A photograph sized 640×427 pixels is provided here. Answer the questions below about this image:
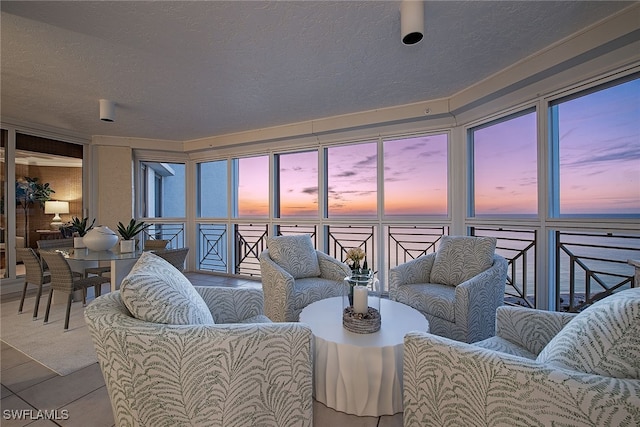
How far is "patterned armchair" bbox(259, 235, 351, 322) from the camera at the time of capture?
2.36 meters

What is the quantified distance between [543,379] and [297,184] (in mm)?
4078

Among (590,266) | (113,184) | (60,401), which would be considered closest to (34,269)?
(60,401)

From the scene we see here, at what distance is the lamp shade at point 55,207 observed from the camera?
4238 millimetres

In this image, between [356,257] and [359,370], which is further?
[356,257]

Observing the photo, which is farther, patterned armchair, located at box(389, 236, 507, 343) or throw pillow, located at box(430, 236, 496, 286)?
throw pillow, located at box(430, 236, 496, 286)

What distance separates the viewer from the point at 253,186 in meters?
4.94

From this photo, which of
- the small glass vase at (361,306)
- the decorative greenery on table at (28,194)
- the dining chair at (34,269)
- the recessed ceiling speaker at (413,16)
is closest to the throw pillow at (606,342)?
the small glass vase at (361,306)

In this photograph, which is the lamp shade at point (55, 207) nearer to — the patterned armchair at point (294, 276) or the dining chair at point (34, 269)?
the dining chair at point (34, 269)

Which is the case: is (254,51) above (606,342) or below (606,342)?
above

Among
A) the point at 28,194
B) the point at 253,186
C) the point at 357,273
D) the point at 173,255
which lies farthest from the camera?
the point at 253,186

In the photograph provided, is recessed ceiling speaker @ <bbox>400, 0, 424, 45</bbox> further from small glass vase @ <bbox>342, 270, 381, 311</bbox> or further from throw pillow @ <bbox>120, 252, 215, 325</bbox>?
throw pillow @ <bbox>120, 252, 215, 325</bbox>

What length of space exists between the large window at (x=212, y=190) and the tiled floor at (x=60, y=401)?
3347 millimetres

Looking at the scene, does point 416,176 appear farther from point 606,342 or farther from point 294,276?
point 606,342

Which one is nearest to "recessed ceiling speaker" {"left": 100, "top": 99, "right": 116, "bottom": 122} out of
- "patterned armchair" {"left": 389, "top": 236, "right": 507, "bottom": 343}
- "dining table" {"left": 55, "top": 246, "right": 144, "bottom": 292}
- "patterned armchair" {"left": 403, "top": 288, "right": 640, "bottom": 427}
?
"dining table" {"left": 55, "top": 246, "right": 144, "bottom": 292}
